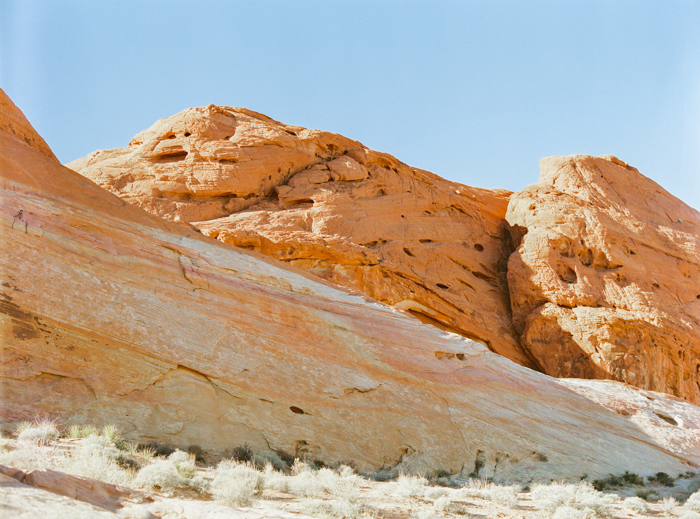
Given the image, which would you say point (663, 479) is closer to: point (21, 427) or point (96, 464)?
point (96, 464)

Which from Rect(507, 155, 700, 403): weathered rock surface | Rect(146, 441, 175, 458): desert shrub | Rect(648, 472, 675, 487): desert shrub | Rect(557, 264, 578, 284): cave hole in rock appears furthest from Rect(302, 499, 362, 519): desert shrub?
Rect(557, 264, 578, 284): cave hole in rock

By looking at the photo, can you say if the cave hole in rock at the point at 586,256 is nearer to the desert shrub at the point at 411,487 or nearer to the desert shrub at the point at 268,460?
the desert shrub at the point at 411,487

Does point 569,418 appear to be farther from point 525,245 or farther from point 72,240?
point 72,240

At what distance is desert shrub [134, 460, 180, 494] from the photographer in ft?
25.3

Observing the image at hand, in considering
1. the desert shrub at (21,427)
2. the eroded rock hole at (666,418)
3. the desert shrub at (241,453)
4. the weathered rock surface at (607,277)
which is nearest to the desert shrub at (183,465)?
the desert shrub at (241,453)

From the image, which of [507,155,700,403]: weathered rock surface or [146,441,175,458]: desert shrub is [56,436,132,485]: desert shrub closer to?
[146,441,175,458]: desert shrub

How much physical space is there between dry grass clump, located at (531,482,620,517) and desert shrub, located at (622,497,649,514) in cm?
28

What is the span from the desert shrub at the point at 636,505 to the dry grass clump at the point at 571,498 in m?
0.28

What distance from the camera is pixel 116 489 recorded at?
674cm

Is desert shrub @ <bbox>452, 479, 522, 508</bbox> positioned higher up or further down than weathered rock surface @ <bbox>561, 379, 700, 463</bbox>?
further down

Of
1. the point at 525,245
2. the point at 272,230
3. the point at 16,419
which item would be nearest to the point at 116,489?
the point at 16,419

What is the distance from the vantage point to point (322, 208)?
21.8 meters

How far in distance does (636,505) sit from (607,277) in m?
12.4

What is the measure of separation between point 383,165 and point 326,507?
18588 millimetres
